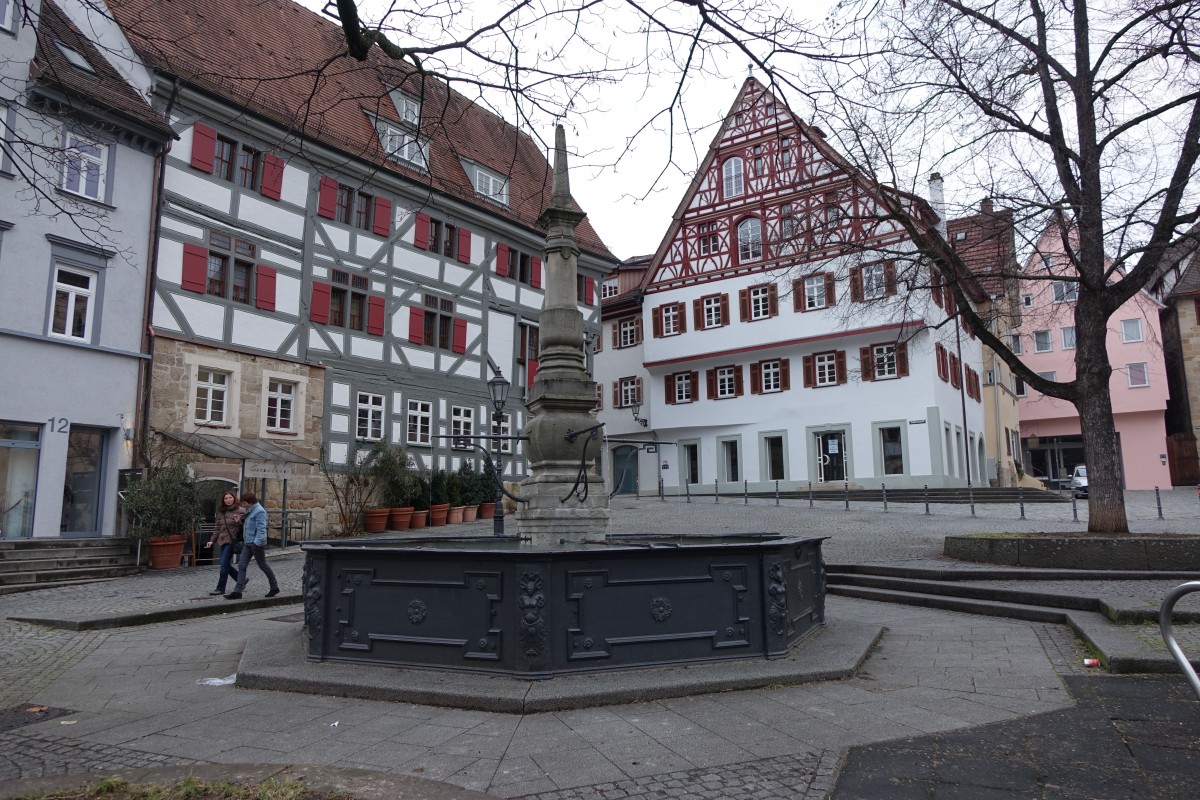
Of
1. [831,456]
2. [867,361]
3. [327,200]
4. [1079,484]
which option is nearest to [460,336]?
[327,200]

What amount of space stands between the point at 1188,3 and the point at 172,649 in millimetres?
11889

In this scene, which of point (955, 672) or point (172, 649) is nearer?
point (955, 672)

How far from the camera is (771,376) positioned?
34906 mm

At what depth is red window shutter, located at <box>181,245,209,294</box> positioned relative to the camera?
1862cm

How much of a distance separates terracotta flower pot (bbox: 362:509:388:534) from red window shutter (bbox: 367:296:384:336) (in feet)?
15.8

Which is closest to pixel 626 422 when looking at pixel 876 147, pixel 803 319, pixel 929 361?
pixel 803 319

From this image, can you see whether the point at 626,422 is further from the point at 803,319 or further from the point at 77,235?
the point at 77,235

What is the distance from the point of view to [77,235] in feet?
55.4

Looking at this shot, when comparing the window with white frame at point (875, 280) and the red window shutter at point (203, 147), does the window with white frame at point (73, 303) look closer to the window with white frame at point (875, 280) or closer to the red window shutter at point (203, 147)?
the red window shutter at point (203, 147)

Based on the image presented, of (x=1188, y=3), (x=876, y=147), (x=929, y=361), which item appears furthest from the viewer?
(x=929, y=361)

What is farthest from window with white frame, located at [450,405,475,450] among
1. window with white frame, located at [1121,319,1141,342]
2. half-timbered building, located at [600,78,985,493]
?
window with white frame, located at [1121,319,1141,342]

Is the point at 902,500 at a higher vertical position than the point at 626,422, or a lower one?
lower

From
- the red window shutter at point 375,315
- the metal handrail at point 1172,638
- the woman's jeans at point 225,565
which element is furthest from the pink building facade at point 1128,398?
the metal handrail at point 1172,638

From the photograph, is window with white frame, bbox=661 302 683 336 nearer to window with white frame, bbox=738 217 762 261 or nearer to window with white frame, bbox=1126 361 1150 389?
window with white frame, bbox=738 217 762 261
